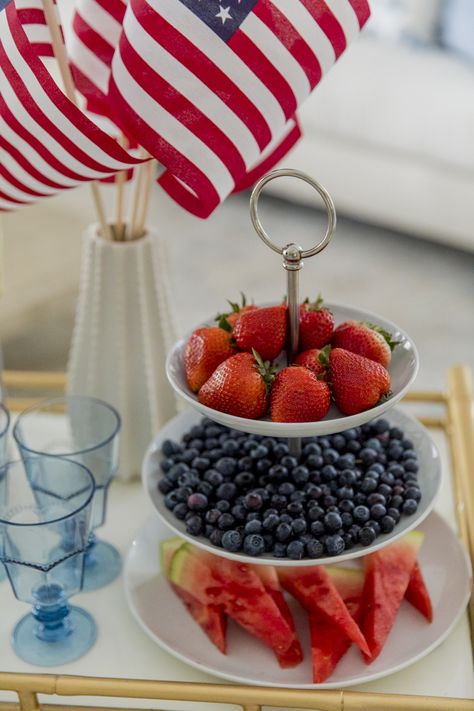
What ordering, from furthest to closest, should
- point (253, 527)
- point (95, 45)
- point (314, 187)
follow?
point (95, 45)
point (253, 527)
point (314, 187)

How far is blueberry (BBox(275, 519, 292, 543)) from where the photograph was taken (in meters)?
0.96

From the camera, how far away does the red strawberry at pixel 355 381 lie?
904mm

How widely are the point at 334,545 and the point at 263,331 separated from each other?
0.23 m

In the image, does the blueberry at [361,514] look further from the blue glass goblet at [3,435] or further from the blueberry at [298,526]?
the blue glass goblet at [3,435]

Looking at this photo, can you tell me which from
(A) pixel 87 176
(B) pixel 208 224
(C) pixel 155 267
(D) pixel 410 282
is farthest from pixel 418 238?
(A) pixel 87 176

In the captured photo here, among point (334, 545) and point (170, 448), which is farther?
point (170, 448)

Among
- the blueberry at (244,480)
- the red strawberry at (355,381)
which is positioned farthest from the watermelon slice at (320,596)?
the red strawberry at (355,381)

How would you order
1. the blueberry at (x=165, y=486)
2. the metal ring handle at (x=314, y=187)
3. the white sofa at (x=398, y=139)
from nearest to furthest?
the metal ring handle at (x=314, y=187)
the blueberry at (x=165, y=486)
the white sofa at (x=398, y=139)

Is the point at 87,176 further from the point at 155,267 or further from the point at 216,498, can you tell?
the point at 216,498

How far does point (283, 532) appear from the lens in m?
0.96

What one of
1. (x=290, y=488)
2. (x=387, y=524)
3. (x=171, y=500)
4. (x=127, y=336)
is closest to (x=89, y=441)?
(x=127, y=336)

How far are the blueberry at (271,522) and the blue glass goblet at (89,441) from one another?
240 mm

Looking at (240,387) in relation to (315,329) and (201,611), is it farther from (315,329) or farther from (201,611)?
(201,611)

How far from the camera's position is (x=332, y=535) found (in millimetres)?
966
